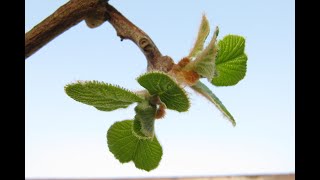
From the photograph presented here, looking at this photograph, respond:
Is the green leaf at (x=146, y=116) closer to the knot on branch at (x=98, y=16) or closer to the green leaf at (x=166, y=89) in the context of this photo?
the green leaf at (x=166, y=89)

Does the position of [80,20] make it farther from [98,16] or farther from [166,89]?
[166,89]

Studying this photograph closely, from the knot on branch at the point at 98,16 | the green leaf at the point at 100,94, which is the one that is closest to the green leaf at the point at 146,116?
the green leaf at the point at 100,94

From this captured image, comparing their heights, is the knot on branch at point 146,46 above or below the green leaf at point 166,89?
above

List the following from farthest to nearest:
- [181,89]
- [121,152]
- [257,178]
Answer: [257,178] < [121,152] < [181,89]

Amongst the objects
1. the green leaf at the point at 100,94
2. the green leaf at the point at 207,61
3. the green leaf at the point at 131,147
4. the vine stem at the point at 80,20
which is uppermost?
the vine stem at the point at 80,20

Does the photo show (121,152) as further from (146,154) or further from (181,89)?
(181,89)
